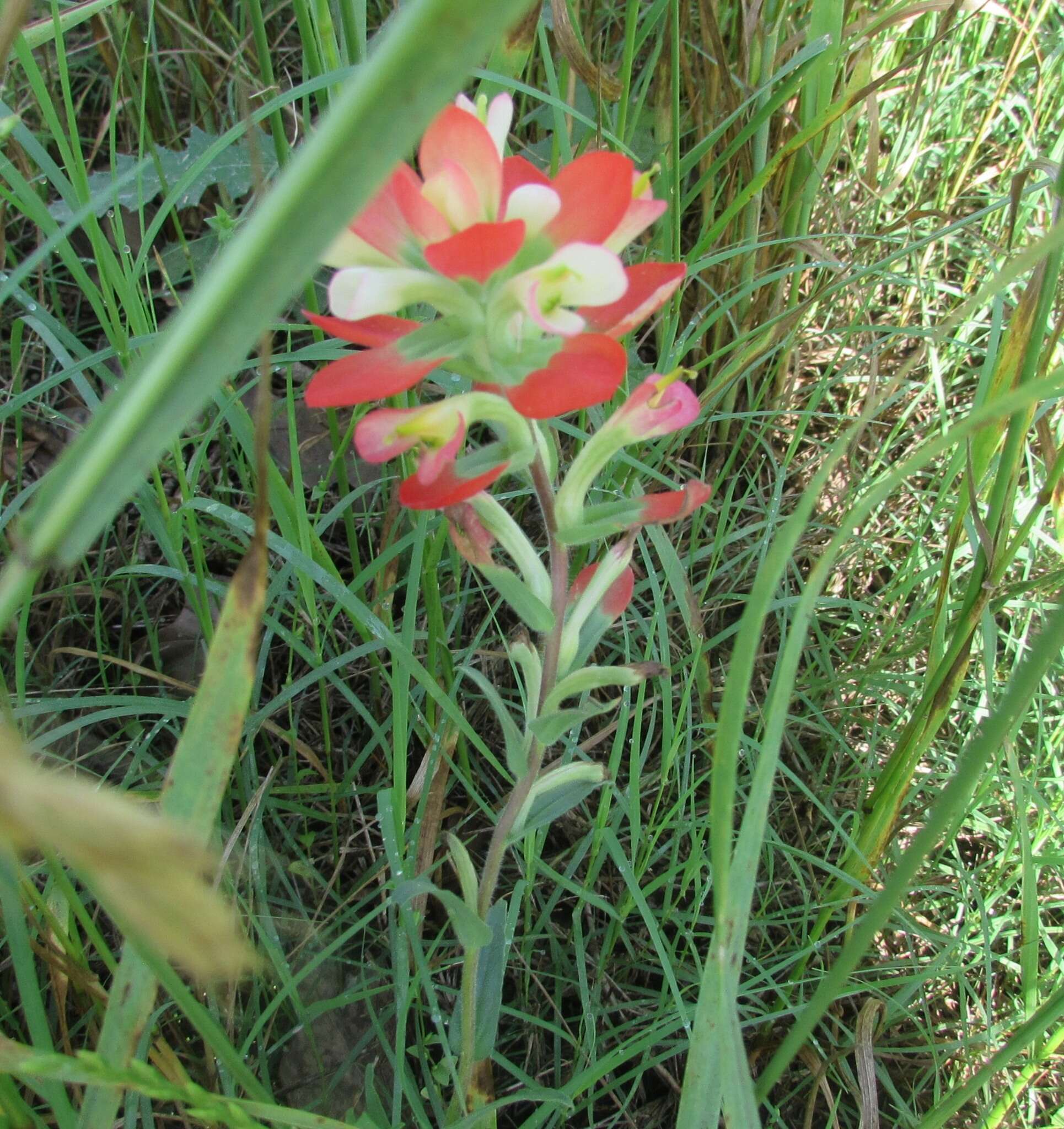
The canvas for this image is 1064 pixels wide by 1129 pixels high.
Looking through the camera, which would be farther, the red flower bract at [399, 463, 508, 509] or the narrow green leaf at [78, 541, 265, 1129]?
the red flower bract at [399, 463, 508, 509]

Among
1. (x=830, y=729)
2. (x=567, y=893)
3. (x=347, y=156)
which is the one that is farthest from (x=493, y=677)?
(x=347, y=156)

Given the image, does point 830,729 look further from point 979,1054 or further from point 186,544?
point 186,544

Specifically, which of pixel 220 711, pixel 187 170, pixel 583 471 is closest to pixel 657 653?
pixel 583 471

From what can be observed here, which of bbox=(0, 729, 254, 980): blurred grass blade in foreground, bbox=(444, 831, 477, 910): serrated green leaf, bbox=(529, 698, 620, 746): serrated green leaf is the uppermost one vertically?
bbox=(0, 729, 254, 980): blurred grass blade in foreground

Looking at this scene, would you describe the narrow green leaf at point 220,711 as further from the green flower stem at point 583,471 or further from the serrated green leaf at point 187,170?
the serrated green leaf at point 187,170

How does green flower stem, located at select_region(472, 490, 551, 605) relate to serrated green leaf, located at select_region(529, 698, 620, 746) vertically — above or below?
above

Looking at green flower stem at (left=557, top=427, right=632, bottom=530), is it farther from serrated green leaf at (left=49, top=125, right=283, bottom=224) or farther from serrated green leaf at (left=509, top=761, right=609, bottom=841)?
serrated green leaf at (left=49, top=125, right=283, bottom=224)

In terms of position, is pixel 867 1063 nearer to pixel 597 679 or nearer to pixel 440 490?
pixel 597 679

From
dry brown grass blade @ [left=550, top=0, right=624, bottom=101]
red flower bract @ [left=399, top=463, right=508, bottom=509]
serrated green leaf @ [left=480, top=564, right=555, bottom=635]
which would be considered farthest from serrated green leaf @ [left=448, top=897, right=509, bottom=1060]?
dry brown grass blade @ [left=550, top=0, right=624, bottom=101]

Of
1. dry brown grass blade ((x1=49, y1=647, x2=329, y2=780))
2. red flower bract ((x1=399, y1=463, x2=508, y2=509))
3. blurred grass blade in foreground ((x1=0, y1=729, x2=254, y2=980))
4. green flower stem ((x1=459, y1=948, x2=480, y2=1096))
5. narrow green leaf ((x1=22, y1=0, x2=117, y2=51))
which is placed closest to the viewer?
blurred grass blade in foreground ((x1=0, y1=729, x2=254, y2=980))
